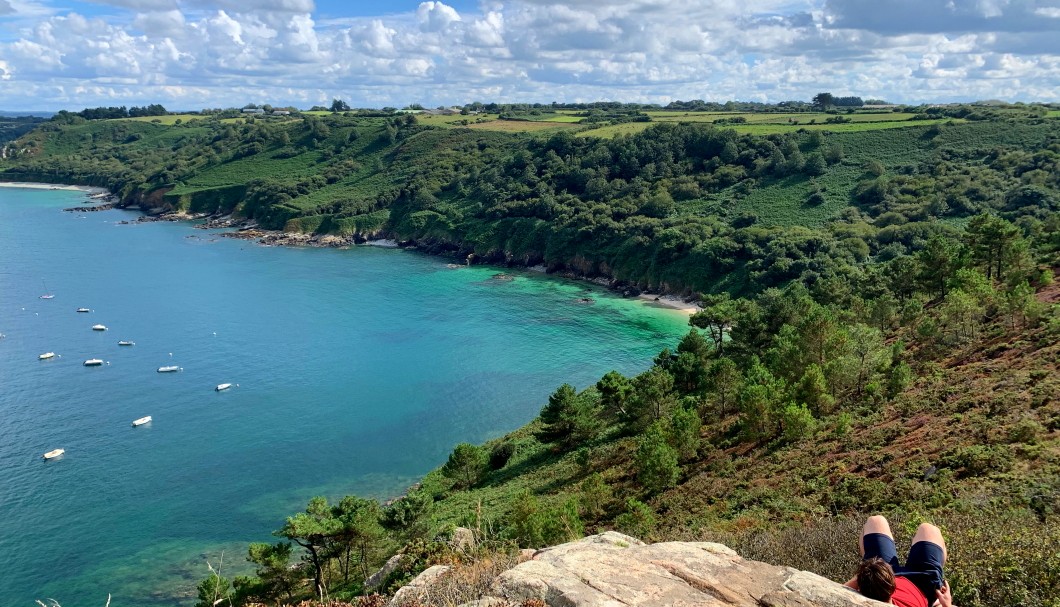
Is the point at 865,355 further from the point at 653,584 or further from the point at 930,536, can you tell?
the point at 653,584

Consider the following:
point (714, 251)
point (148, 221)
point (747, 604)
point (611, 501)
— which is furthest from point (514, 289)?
point (148, 221)

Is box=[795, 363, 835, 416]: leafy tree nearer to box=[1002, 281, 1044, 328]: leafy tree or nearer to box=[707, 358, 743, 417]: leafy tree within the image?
box=[707, 358, 743, 417]: leafy tree

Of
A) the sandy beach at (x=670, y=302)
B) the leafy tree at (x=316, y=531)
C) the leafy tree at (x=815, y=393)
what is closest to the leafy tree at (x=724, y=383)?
the leafy tree at (x=815, y=393)

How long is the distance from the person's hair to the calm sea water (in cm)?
3321

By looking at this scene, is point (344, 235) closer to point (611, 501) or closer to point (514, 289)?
point (514, 289)

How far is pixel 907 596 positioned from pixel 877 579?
0.47 metres

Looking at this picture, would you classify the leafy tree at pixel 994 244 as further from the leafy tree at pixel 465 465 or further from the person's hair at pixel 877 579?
the person's hair at pixel 877 579

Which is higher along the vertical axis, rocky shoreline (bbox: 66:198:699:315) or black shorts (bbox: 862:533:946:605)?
black shorts (bbox: 862:533:946:605)

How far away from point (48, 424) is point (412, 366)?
29981mm

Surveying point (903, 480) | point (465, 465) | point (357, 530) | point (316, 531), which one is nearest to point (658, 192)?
point (465, 465)

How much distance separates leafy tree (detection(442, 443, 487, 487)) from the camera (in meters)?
39.4

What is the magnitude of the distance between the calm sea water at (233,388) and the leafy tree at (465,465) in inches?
190

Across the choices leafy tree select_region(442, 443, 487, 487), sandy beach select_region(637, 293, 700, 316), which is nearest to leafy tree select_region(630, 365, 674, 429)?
leafy tree select_region(442, 443, 487, 487)

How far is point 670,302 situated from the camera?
8706 centimetres
